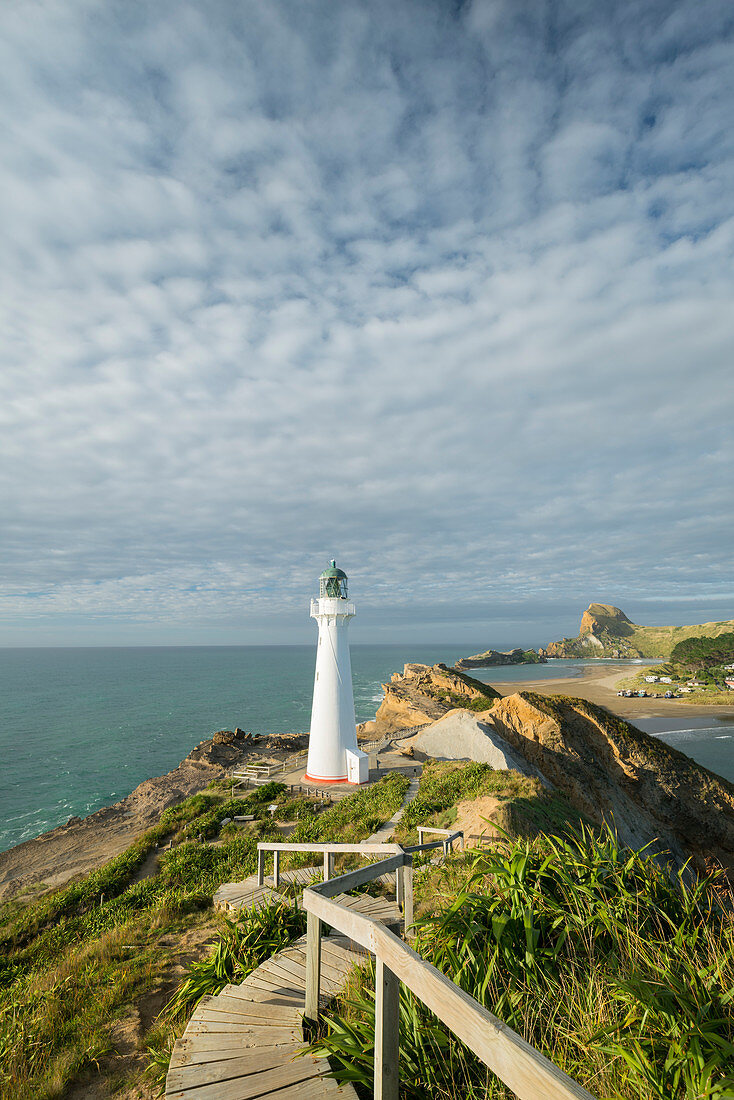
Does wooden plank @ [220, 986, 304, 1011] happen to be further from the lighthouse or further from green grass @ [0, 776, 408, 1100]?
the lighthouse

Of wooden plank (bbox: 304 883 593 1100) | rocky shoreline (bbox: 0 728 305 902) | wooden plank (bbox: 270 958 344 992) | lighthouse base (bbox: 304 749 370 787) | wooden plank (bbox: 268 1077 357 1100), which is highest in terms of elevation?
wooden plank (bbox: 304 883 593 1100)

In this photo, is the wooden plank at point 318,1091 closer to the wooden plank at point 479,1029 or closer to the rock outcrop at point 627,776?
the wooden plank at point 479,1029

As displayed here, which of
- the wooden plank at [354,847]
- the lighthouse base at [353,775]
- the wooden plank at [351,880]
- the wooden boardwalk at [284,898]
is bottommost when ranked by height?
the lighthouse base at [353,775]

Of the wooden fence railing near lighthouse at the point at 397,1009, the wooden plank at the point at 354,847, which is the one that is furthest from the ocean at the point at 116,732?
the wooden fence railing near lighthouse at the point at 397,1009

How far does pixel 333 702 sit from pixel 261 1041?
62.9ft

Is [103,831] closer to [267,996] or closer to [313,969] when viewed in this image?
[267,996]

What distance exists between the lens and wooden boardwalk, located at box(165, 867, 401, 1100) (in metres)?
3.73

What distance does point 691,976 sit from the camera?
3869 millimetres

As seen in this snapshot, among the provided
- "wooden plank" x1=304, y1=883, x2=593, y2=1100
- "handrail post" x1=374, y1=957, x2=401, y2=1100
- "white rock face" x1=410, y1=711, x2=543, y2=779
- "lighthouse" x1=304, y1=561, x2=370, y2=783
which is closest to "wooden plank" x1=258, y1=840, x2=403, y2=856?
"handrail post" x1=374, y1=957, x2=401, y2=1100

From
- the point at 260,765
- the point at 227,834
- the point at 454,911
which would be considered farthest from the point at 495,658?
the point at 454,911

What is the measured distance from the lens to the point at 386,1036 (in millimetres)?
3225

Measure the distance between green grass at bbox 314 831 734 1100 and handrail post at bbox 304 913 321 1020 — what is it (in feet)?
0.73

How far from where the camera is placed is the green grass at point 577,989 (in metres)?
3.20

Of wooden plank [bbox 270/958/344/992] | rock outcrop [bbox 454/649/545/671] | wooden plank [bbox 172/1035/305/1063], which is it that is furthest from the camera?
rock outcrop [bbox 454/649/545/671]
